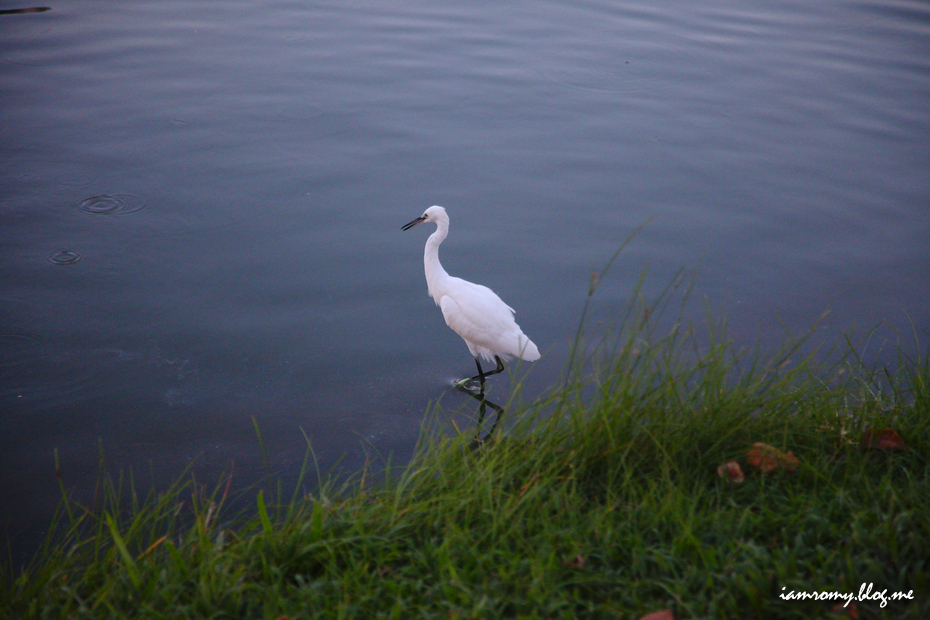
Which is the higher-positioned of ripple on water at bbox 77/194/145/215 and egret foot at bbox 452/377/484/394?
ripple on water at bbox 77/194/145/215

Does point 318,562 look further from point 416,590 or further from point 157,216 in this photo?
point 157,216

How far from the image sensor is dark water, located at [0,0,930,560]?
3992 millimetres

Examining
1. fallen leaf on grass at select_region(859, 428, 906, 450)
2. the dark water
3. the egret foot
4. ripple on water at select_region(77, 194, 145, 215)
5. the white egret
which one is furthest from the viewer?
ripple on water at select_region(77, 194, 145, 215)

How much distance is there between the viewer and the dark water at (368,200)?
3.99 m

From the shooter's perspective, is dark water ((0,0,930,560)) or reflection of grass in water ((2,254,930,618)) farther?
dark water ((0,0,930,560))

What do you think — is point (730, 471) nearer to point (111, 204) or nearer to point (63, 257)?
point (63, 257)

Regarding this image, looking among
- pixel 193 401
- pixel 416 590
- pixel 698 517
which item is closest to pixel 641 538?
pixel 698 517

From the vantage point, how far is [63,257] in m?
4.98

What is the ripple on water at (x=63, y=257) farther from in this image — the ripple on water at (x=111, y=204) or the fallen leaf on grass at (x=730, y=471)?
the fallen leaf on grass at (x=730, y=471)

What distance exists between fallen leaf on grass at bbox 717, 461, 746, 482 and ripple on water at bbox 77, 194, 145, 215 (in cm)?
486

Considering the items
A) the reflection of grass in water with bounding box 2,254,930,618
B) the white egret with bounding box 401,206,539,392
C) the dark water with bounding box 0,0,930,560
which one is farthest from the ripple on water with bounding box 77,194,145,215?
the reflection of grass in water with bounding box 2,254,930,618

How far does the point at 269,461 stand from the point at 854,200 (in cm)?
550

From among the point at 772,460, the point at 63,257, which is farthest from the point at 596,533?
the point at 63,257

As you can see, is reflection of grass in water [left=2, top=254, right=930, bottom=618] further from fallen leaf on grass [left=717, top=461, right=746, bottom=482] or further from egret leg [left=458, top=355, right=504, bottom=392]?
egret leg [left=458, top=355, right=504, bottom=392]
